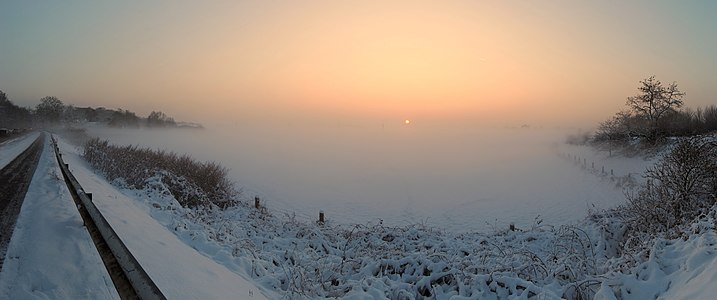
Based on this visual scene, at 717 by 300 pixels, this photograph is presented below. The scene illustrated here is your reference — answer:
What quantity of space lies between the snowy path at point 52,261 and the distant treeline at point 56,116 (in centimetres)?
11235

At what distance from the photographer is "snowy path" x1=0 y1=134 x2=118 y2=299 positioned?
13.8 ft

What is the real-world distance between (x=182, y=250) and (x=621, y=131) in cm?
5561

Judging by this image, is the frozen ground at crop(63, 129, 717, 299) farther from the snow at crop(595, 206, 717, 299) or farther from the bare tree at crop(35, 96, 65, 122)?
the bare tree at crop(35, 96, 65, 122)

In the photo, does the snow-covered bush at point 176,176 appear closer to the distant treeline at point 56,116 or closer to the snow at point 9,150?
the snow at point 9,150

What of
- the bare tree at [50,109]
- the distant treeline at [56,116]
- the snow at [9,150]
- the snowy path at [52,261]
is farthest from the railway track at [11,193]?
the bare tree at [50,109]

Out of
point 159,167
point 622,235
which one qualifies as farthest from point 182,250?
point 159,167

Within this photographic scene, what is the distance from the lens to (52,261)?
5.00m

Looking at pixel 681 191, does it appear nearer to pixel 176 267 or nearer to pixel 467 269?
pixel 467 269

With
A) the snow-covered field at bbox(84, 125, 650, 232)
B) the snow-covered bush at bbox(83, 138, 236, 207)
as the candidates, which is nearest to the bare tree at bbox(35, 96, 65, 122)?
the snow-covered field at bbox(84, 125, 650, 232)

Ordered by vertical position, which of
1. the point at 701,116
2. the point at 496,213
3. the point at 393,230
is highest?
the point at 701,116

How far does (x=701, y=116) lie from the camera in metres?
42.2

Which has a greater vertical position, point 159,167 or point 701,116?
point 701,116

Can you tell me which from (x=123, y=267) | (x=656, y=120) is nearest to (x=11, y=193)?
(x=123, y=267)

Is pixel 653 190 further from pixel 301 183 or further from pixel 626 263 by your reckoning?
pixel 301 183
